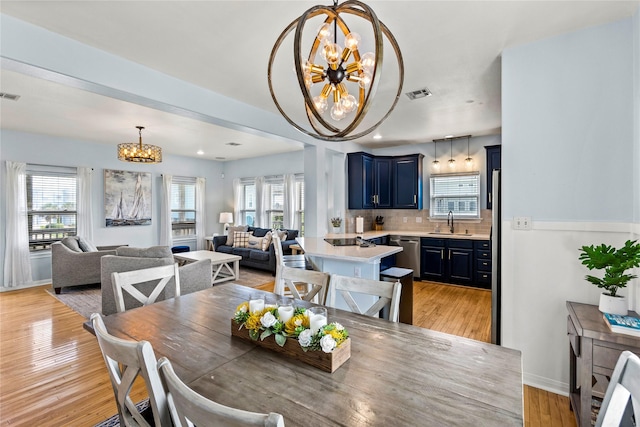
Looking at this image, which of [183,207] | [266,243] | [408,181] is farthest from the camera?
[183,207]

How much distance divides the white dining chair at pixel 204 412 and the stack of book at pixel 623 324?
6.63 feet

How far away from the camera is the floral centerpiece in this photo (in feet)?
3.89

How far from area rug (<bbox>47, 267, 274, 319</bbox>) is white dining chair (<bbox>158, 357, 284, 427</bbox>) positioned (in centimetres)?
402

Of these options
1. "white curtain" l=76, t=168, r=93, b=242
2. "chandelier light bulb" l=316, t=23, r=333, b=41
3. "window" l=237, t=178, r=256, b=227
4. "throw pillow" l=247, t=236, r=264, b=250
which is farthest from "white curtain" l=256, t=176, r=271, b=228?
"chandelier light bulb" l=316, t=23, r=333, b=41

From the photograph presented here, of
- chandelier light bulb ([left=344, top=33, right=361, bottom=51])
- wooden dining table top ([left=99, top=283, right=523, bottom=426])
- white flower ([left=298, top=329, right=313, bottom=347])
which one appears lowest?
→ wooden dining table top ([left=99, top=283, right=523, bottom=426])

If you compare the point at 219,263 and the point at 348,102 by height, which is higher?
the point at 348,102

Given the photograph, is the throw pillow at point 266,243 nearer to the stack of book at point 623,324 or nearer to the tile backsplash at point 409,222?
the tile backsplash at point 409,222

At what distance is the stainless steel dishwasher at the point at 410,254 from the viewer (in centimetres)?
550

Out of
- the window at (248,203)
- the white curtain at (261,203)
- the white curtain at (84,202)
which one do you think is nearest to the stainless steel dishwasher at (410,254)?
the white curtain at (261,203)

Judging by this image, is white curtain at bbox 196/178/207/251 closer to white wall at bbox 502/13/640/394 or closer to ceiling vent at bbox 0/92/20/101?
ceiling vent at bbox 0/92/20/101

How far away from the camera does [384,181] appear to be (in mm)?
6047

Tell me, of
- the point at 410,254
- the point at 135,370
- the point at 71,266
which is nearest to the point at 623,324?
the point at 135,370

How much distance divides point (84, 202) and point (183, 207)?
2146 mm

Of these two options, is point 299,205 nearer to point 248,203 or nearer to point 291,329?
point 248,203
